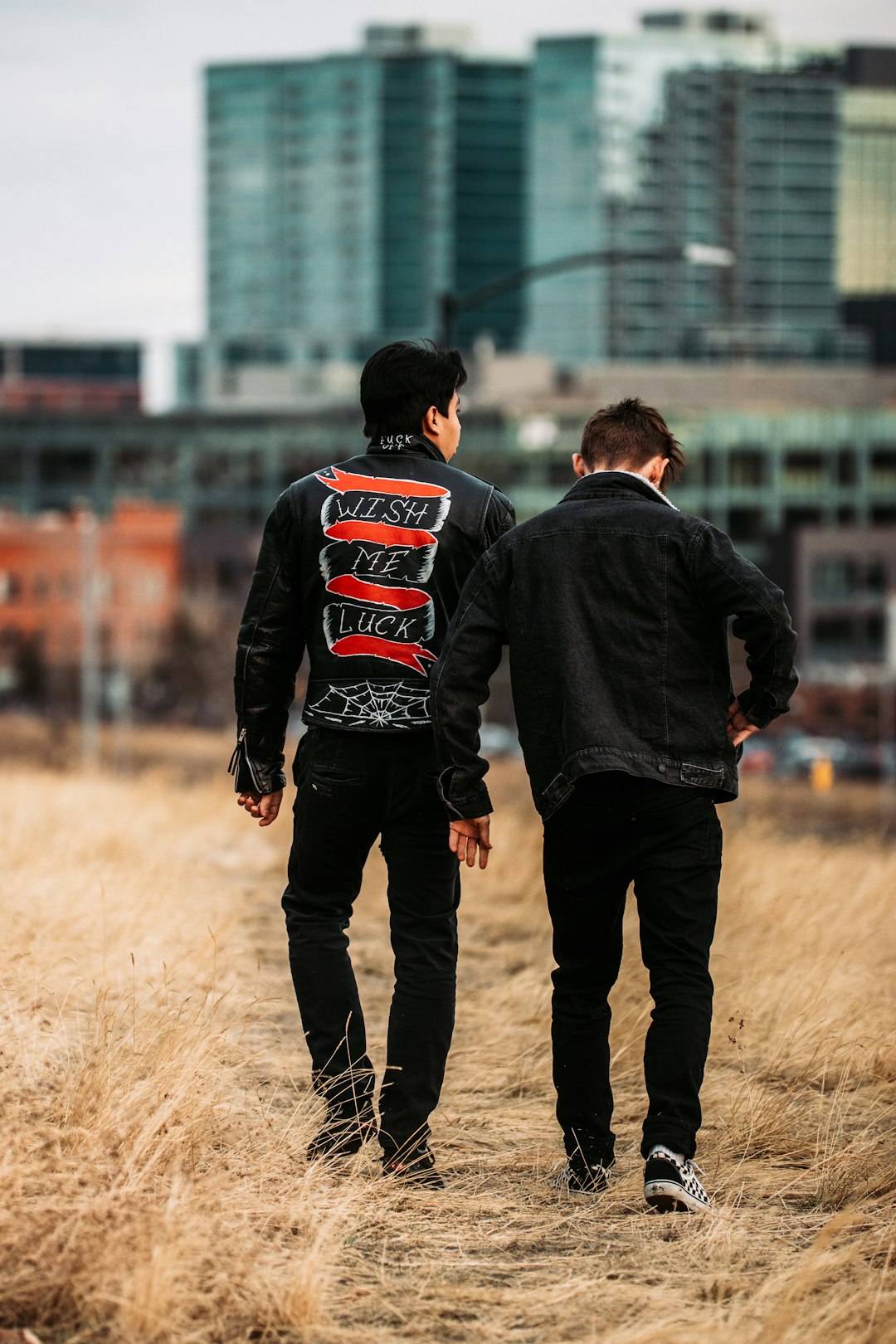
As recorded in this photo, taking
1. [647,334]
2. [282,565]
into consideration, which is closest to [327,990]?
[282,565]

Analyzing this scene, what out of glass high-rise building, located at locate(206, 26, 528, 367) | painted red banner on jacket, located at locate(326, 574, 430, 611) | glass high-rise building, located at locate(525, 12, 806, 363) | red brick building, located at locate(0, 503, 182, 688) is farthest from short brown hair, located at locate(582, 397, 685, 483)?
glass high-rise building, located at locate(206, 26, 528, 367)

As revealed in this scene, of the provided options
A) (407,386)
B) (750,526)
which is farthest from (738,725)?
(750,526)

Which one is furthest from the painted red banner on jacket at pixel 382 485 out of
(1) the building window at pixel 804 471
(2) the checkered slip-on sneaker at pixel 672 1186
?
(1) the building window at pixel 804 471

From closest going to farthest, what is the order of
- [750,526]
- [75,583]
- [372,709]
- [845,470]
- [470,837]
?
[470,837] < [372,709] < [75,583] < [750,526] < [845,470]

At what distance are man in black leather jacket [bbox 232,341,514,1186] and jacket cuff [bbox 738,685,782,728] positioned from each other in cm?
75

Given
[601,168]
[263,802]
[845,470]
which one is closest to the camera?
[263,802]

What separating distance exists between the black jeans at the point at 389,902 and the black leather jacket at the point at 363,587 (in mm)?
90

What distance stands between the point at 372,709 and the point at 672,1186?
4.23 ft

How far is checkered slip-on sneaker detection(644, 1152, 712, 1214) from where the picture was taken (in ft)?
11.5

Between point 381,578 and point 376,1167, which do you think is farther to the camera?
point 381,578

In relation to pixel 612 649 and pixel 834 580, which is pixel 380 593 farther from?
pixel 834 580

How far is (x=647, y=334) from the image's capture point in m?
158

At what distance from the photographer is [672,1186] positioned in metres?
3.53

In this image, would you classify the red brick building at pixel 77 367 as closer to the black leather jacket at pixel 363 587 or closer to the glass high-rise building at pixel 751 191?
the glass high-rise building at pixel 751 191
